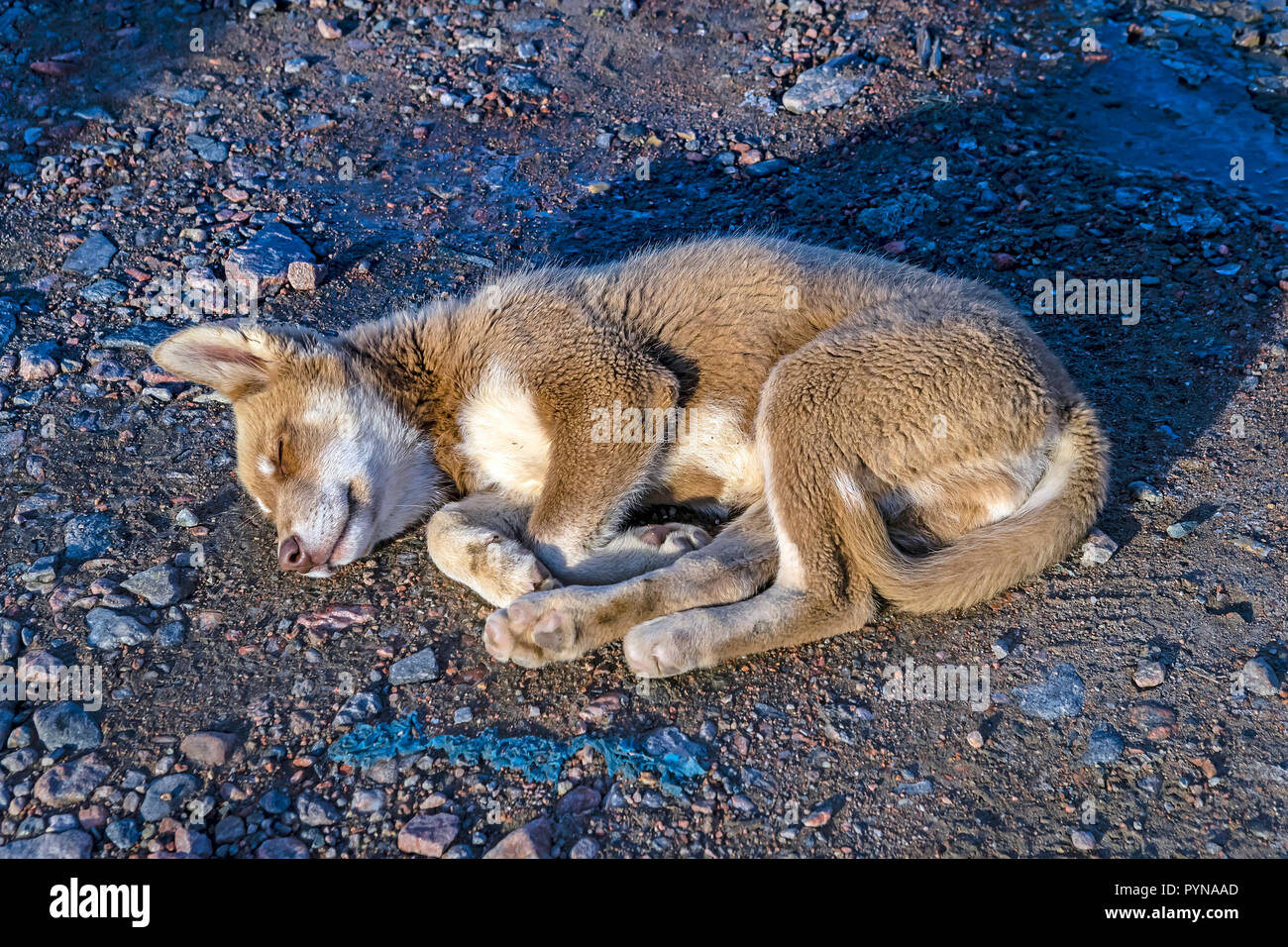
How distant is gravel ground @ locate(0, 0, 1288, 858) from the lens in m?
3.15

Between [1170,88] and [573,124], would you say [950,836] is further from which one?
[1170,88]

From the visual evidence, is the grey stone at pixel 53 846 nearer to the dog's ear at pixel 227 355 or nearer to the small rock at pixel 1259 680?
the dog's ear at pixel 227 355

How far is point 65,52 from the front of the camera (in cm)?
719

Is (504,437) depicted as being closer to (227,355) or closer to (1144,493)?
(227,355)

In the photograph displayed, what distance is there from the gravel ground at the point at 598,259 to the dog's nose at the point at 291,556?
0.44ft

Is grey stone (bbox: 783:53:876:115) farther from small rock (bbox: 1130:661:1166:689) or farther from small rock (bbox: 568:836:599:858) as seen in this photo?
small rock (bbox: 568:836:599:858)

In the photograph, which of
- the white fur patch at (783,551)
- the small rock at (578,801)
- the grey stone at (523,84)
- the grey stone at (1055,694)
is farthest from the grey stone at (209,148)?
the grey stone at (1055,694)

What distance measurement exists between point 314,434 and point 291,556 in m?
0.60

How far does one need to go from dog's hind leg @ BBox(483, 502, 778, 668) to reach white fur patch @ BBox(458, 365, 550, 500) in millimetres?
757

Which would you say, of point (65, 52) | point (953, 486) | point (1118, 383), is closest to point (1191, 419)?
point (1118, 383)

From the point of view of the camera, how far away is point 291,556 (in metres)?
3.92

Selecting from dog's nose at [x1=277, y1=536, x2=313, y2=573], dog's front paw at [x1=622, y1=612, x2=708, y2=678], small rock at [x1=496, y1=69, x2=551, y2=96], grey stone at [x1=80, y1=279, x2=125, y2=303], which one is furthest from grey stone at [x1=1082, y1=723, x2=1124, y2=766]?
small rock at [x1=496, y1=69, x2=551, y2=96]

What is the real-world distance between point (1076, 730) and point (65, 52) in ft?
25.7

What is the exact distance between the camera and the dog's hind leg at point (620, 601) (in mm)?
3582
